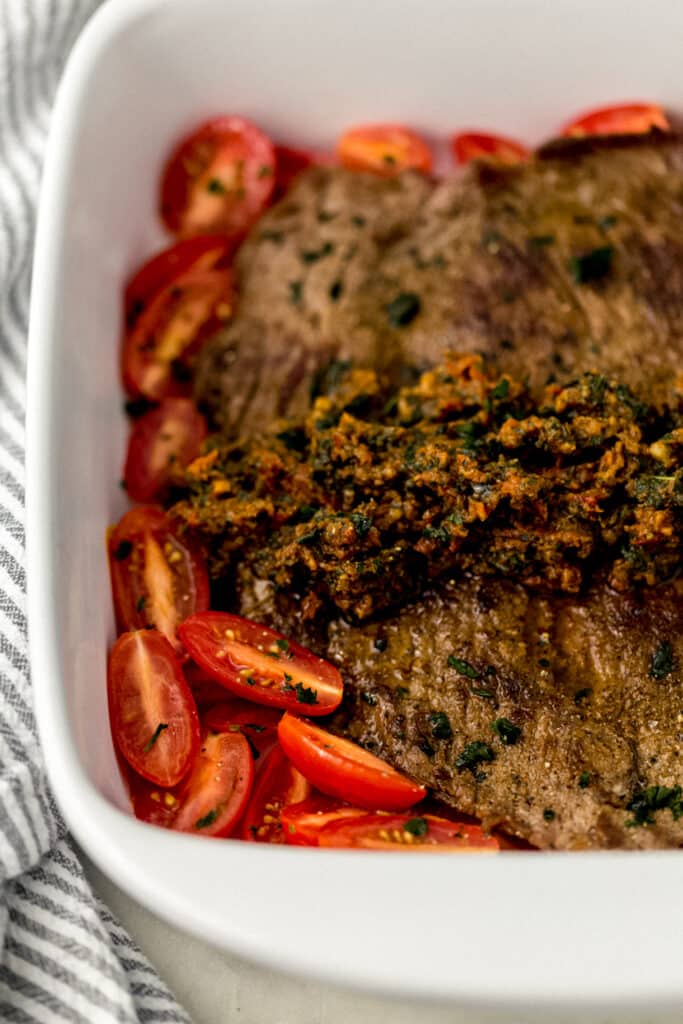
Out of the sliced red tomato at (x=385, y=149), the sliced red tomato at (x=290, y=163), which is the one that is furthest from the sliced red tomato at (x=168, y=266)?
the sliced red tomato at (x=385, y=149)

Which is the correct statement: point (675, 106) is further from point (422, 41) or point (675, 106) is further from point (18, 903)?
point (18, 903)

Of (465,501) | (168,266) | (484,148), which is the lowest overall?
(465,501)

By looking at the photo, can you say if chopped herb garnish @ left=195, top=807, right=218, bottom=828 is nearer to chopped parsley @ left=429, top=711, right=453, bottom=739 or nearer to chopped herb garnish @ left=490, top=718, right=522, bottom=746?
chopped parsley @ left=429, top=711, right=453, bottom=739

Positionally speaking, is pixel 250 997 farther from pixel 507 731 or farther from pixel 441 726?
pixel 507 731

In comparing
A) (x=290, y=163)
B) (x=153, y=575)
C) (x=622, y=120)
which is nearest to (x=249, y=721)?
(x=153, y=575)

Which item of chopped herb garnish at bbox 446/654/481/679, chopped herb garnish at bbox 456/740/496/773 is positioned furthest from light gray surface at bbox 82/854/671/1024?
chopped herb garnish at bbox 446/654/481/679

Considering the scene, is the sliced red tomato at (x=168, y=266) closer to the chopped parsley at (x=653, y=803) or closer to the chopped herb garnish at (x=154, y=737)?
the chopped herb garnish at (x=154, y=737)

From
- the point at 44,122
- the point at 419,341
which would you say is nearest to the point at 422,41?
the point at 419,341
